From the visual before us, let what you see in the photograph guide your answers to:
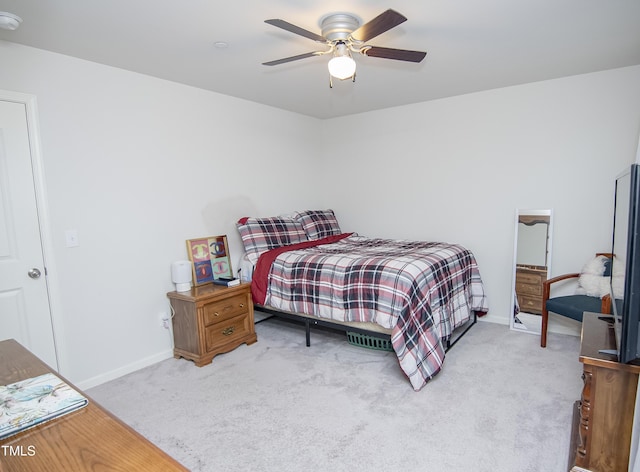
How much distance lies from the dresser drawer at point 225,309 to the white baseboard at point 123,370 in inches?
22.0

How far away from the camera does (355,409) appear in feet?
7.75

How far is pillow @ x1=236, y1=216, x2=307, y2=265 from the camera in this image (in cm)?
364

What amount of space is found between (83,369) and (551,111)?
176 inches

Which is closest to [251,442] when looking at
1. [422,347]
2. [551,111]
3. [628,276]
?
[422,347]

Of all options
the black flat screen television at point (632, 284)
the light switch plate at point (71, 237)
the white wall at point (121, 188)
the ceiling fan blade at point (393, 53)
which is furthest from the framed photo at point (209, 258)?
the black flat screen television at point (632, 284)

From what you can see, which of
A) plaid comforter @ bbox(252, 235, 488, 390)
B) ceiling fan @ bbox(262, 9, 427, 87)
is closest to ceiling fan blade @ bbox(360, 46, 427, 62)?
ceiling fan @ bbox(262, 9, 427, 87)

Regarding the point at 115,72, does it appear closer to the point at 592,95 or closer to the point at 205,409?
the point at 205,409

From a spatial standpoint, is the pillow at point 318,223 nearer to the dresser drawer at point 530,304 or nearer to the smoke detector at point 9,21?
the dresser drawer at point 530,304

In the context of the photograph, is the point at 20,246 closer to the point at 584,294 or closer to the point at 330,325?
the point at 330,325

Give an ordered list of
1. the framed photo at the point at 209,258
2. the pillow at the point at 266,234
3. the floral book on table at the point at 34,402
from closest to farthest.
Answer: the floral book on table at the point at 34,402 → the framed photo at the point at 209,258 → the pillow at the point at 266,234

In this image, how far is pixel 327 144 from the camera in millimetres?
4973

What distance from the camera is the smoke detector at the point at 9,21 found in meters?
1.94

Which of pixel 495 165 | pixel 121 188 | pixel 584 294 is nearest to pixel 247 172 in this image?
pixel 121 188

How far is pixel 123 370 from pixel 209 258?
1160 mm
